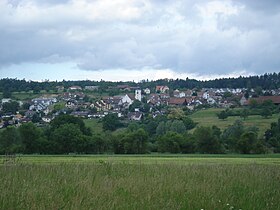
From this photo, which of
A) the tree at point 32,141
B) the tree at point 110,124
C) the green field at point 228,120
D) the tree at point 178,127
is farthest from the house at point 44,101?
the tree at point 32,141

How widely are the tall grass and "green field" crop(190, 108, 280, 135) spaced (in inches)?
3254

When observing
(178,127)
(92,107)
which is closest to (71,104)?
(92,107)

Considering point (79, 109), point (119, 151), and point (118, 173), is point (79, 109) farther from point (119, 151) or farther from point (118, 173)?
point (118, 173)

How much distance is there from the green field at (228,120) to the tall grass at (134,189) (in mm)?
82646

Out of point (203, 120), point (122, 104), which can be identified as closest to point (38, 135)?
point (203, 120)

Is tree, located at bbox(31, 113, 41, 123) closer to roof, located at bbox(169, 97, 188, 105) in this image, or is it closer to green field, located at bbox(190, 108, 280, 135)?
green field, located at bbox(190, 108, 280, 135)

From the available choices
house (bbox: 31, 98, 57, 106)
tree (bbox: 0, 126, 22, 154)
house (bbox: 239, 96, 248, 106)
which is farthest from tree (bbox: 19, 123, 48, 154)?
house (bbox: 31, 98, 57, 106)

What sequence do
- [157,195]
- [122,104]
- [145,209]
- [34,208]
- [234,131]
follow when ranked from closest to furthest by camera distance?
[34,208]
[145,209]
[157,195]
[234,131]
[122,104]

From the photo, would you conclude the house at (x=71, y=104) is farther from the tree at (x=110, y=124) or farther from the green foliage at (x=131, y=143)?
the green foliage at (x=131, y=143)

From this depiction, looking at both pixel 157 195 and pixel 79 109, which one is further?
pixel 79 109

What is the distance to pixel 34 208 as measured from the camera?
31.8 feet

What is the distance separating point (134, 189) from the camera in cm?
1259

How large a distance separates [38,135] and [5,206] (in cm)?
7054

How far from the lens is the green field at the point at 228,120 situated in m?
107
